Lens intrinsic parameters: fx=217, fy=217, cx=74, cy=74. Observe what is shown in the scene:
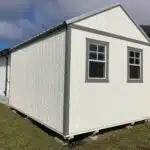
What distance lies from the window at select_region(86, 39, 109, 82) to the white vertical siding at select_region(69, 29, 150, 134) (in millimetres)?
166

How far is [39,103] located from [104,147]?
2914 mm

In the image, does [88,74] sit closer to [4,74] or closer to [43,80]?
[43,80]

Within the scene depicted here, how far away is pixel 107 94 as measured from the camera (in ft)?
23.8

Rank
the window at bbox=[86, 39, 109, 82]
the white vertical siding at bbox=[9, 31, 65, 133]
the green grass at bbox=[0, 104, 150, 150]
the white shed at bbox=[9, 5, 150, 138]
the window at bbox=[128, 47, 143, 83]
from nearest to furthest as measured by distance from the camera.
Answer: the green grass at bbox=[0, 104, 150, 150]
the white shed at bbox=[9, 5, 150, 138]
the white vertical siding at bbox=[9, 31, 65, 133]
the window at bbox=[86, 39, 109, 82]
the window at bbox=[128, 47, 143, 83]

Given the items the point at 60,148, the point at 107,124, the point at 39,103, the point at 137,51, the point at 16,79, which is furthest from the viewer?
the point at 16,79

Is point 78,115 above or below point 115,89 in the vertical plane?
below

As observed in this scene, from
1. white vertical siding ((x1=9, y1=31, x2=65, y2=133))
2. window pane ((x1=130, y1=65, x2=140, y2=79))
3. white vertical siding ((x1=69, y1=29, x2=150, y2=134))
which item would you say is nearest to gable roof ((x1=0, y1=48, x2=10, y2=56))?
white vertical siding ((x1=9, y1=31, x2=65, y2=133))

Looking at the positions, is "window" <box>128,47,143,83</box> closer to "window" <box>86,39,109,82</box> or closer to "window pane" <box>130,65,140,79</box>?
"window pane" <box>130,65,140,79</box>

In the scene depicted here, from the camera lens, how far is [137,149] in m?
5.84

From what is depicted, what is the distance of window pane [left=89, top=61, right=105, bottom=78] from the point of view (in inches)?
269

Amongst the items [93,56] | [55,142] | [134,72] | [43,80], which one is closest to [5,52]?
[43,80]


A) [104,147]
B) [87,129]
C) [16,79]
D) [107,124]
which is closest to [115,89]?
[107,124]

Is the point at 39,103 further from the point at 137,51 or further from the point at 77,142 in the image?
the point at 137,51

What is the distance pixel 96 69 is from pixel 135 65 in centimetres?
230
